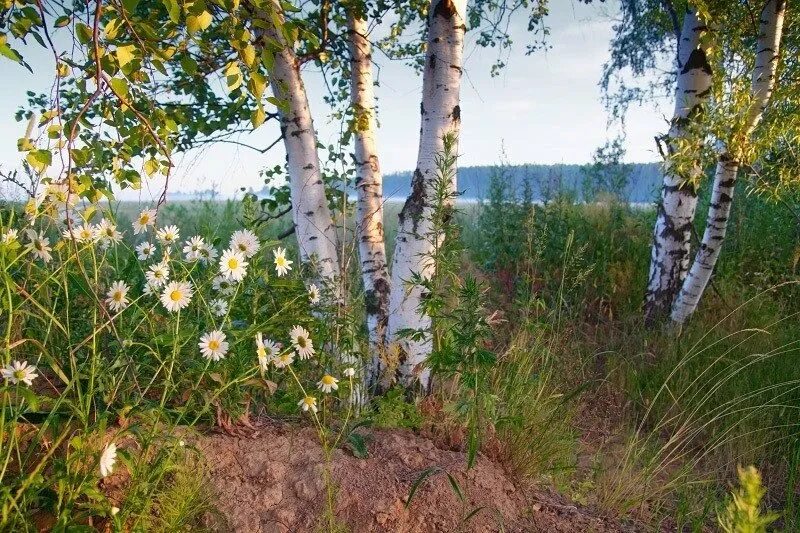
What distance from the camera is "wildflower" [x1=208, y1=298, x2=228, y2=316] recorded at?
286cm

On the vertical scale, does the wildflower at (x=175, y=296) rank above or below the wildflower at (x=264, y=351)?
above

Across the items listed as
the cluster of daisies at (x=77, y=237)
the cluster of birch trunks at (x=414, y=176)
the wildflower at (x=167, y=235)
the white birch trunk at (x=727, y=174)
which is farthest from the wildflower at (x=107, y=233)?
the white birch trunk at (x=727, y=174)

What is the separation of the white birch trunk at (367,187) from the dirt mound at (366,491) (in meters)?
1.39

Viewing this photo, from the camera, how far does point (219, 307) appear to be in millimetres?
2904

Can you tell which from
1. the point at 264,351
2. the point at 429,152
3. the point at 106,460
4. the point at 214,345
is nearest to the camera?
the point at 106,460

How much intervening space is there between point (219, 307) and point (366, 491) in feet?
3.27

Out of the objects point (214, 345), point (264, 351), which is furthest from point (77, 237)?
point (264, 351)

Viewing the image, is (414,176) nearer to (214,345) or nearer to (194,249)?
(194,249)

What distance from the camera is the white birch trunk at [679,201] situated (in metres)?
5.94

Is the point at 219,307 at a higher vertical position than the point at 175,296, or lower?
lower

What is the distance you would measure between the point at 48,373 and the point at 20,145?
1058 mm

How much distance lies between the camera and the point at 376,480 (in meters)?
2.71

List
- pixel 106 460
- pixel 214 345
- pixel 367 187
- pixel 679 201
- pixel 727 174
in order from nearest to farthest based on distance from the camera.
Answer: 1. pixel 106 460
2. pixel 214 345
3. pixel 367 187
4. pixel 727 174
5. pixel 679 201

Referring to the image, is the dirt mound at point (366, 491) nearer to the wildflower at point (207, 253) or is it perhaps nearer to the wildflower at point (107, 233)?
the wildflower at point (207, 253)
